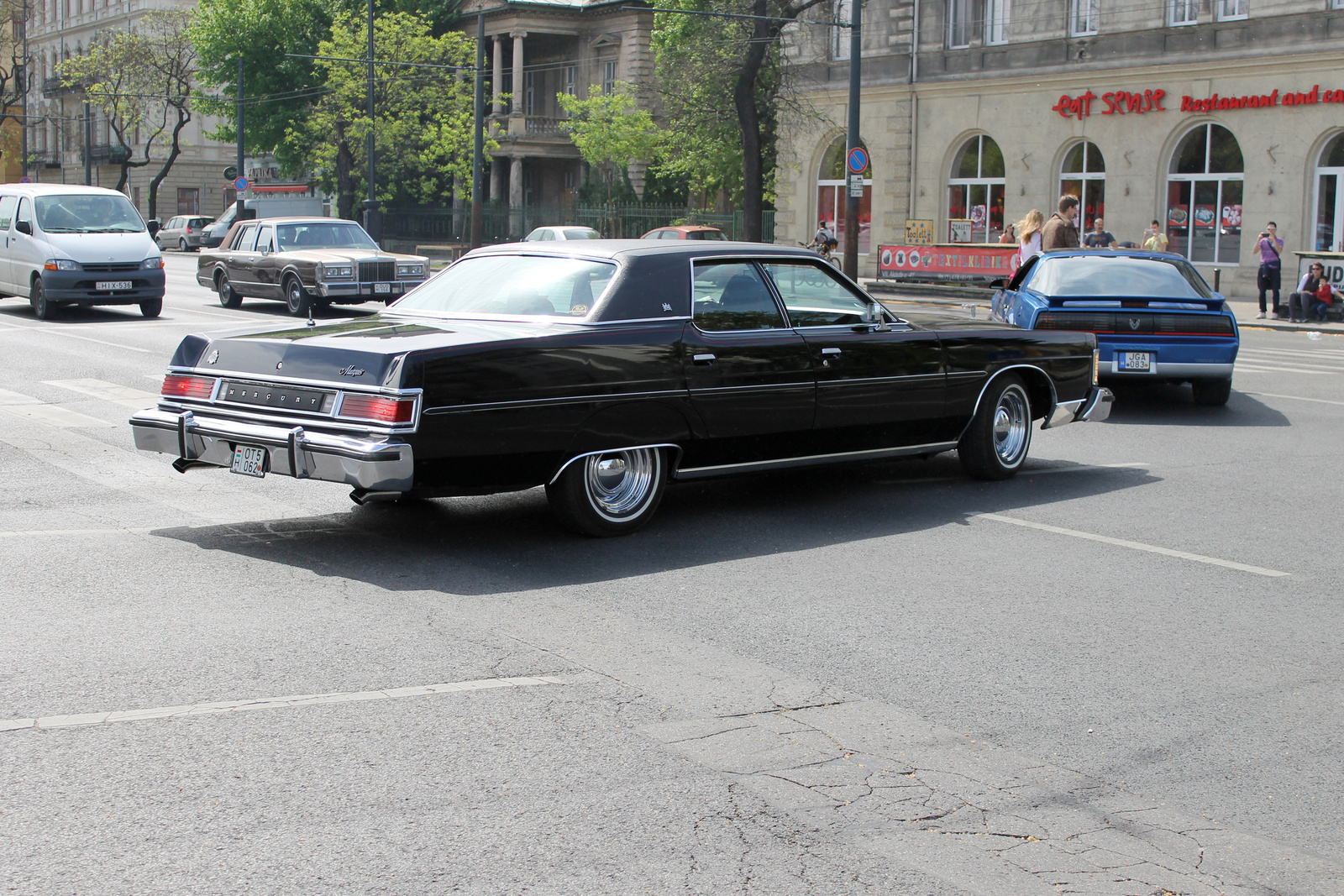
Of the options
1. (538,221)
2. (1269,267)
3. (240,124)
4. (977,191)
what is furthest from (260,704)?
(240,124)

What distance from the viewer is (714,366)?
7.75m

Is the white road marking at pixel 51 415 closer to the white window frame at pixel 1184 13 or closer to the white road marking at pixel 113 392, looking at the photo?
the white road marking at pixel 113 392

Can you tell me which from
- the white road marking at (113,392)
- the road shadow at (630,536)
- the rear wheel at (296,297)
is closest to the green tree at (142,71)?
A: the rear wheel at (296,297)

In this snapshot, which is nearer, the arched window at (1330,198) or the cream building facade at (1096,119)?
the arched window at (1330,198)

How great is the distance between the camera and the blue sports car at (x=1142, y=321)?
1298 centimetres

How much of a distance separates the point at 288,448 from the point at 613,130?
156ft

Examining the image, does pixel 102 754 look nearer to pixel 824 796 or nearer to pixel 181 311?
pixel 824 796

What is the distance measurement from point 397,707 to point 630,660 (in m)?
0.97

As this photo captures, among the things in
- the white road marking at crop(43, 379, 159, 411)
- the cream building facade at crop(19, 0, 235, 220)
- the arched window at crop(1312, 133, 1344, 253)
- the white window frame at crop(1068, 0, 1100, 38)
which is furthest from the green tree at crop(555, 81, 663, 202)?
the white road marking at crop(43, 379, 159, 411)

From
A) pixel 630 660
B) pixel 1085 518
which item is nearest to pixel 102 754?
pixel 630 660

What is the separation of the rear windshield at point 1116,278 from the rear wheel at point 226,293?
1510 centimetres

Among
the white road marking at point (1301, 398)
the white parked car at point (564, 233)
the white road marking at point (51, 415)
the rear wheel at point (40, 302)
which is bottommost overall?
the white road marking at point (51, 415)

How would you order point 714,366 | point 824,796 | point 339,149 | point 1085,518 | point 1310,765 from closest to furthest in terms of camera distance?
point 824,796, point 1310,765, point 714,366, point 1085,518, point 339,149

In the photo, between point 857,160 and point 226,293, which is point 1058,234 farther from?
point 226,293
